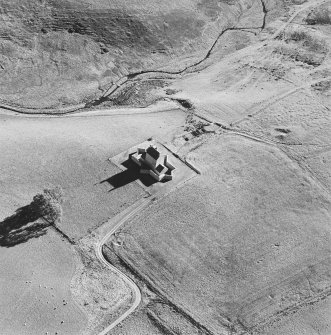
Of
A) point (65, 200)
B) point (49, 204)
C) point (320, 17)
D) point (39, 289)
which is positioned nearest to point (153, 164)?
point (65, 200)

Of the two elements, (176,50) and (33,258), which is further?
(176,50)

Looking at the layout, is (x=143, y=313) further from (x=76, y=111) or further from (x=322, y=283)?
(x=76, y=111)

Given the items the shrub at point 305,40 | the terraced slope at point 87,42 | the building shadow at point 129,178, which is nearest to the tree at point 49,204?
the building shadow at point 129,178

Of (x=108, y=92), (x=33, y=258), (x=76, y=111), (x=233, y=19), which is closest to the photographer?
(x=33, y=258)

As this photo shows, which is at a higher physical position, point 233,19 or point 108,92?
point 233,19

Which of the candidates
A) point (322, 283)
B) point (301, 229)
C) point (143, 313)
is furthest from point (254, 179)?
point (143, 313)

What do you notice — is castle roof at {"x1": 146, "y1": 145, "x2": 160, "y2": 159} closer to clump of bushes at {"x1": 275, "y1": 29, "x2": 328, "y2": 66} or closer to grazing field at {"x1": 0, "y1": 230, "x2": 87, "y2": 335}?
grazing field at {"x1": 0, "y1": 230, "x2": 87, "y2": 335}

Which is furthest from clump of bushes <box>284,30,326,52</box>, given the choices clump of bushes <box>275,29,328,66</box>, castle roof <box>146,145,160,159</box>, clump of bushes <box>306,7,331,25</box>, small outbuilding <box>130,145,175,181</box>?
castle roof <box>146,145,160,159</box>
